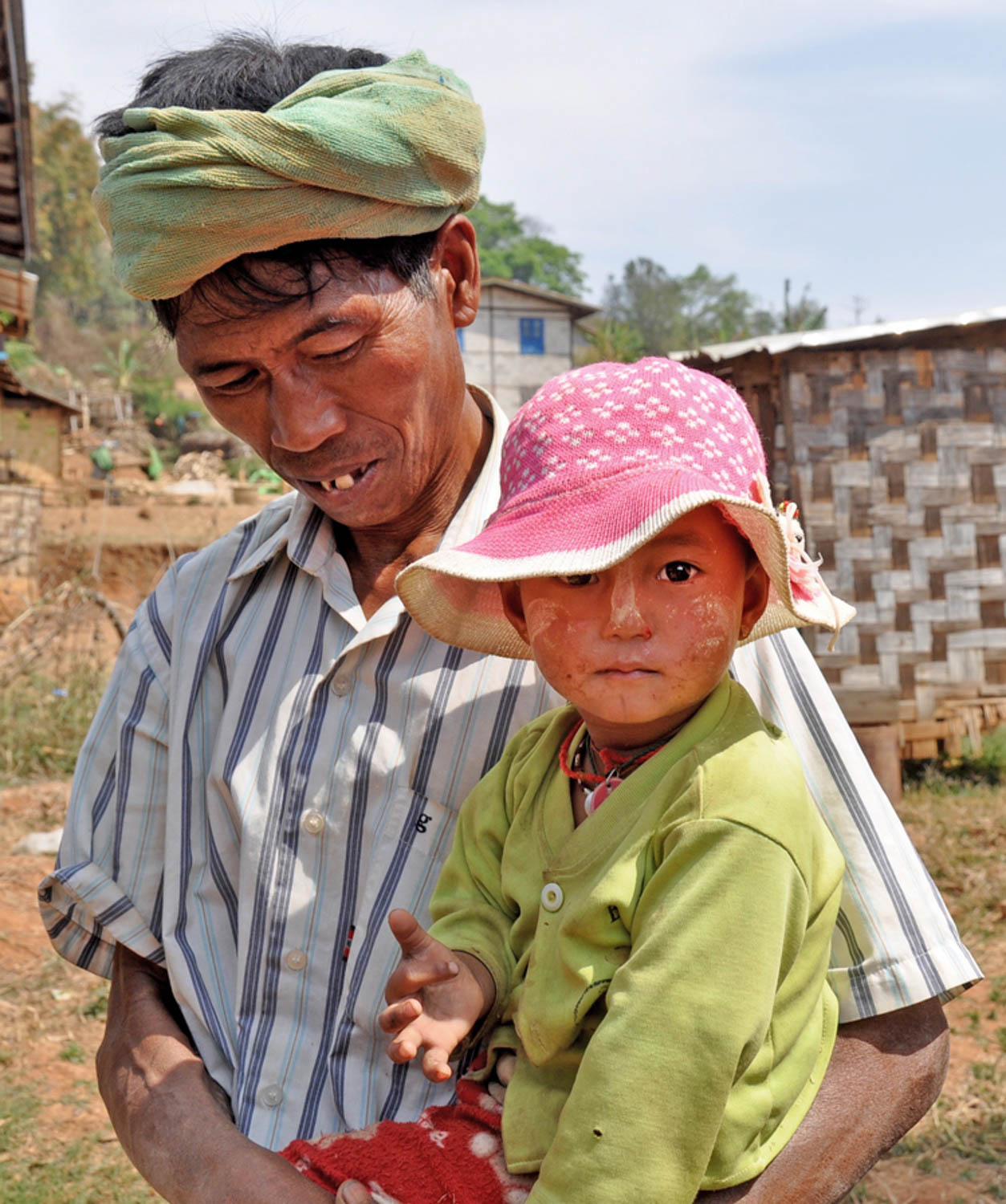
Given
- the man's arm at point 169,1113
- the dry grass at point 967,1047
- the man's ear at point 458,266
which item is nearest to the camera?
the man's arm at point 169,1113

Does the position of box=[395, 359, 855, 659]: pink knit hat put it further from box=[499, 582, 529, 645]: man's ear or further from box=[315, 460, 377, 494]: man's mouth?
box=[315, 460, 377, 494]: man's mouth

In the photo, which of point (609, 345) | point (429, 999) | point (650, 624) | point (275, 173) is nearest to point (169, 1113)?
point (429, 999)

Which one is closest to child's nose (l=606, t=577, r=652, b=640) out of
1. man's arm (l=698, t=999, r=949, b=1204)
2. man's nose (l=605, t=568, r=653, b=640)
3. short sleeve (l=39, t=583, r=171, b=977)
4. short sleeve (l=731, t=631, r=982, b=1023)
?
man's nose (l=605, t=568, r=653, b=640)

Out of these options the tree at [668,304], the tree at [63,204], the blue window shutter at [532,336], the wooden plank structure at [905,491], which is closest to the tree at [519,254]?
the tree at [668,304]

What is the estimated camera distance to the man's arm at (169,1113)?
5.56 feet

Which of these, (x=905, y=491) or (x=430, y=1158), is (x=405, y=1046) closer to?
(x=430, y=1158)

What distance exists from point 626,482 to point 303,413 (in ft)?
2.12

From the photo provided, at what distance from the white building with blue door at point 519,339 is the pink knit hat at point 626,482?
2547 cm

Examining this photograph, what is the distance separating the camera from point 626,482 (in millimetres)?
1564

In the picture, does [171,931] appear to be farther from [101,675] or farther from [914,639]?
[101,675]

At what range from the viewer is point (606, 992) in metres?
1.45

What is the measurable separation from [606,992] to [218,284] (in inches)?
47.4

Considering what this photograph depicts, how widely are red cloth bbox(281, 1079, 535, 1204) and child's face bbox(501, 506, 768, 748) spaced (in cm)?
53

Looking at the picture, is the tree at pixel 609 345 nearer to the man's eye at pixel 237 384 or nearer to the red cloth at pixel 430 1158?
the man's eye at pixel 237 384
